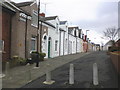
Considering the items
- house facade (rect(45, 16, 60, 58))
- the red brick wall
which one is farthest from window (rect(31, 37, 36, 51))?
house facade (rect(45, 16, 60, 58))

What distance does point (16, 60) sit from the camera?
1151cm

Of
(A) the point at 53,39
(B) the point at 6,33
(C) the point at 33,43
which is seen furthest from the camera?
(A) the point at 53,39

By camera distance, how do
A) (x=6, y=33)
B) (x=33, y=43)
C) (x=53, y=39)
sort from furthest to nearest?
1. (x=53, y=39)
2. (x=33, y=43)
3. (x=6, y=33)

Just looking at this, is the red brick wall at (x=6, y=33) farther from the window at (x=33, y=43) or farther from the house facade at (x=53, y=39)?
the house facade at (x=53, y=39)

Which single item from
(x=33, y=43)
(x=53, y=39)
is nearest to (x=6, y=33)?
(x=33, y=43)

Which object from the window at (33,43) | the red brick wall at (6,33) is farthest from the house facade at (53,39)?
the red brick wall at (6,33)

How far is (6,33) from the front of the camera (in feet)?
38.5

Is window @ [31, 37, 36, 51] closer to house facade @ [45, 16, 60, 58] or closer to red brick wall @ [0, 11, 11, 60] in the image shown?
red brick wall @ [0, 11, 11, 60]

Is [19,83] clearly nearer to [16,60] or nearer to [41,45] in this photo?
[16,60]

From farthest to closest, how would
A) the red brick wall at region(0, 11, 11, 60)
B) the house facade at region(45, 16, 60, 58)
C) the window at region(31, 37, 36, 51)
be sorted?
1. the house facade at region(45, 16, 60, 58)
2. the window at region(31, 37, 36, 51)
3. the red brick wall at region(0, 11, 11, 60)

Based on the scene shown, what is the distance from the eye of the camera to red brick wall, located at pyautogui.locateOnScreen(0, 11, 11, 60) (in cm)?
1139

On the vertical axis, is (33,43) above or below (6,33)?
below

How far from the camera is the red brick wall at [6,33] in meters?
11.4

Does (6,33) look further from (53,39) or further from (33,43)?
(53,39)
